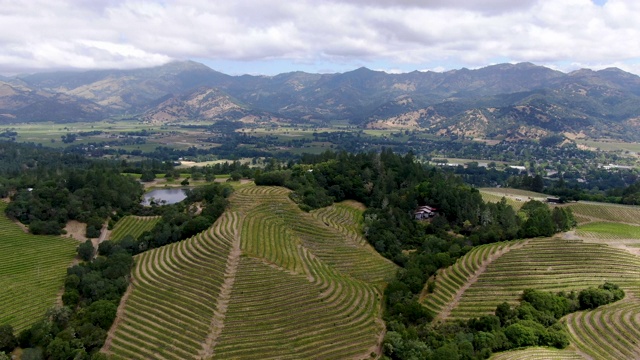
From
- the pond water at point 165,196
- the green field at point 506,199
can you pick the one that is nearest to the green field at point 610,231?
the green field at point 506,199

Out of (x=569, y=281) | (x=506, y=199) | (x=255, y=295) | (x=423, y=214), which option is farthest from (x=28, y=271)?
(x=506, y=199)

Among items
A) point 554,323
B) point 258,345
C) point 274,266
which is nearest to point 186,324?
point 258,345

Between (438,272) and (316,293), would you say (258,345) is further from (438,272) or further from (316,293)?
(438,272)

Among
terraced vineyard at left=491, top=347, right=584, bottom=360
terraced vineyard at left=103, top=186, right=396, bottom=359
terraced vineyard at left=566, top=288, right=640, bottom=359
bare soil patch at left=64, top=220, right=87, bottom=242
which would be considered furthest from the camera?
Answer: bare soil patch at left=64, top=220, right=87, bottom=242

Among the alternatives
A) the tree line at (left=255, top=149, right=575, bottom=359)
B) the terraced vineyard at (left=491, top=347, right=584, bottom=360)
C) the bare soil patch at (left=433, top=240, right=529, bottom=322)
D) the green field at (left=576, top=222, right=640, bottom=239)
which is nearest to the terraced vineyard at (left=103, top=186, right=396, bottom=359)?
the tree line at (left=255, top=149, right=575, bottom=359)

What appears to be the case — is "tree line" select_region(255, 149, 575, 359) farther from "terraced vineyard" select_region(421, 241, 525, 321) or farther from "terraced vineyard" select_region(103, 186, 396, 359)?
"terraced vineyard" select_region(103, 186, 396, 359)

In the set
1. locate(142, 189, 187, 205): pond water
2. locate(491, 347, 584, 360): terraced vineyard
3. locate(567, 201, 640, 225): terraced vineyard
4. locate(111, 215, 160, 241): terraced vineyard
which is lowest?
locate(111, 215, 160, 241): terraced vineyard
